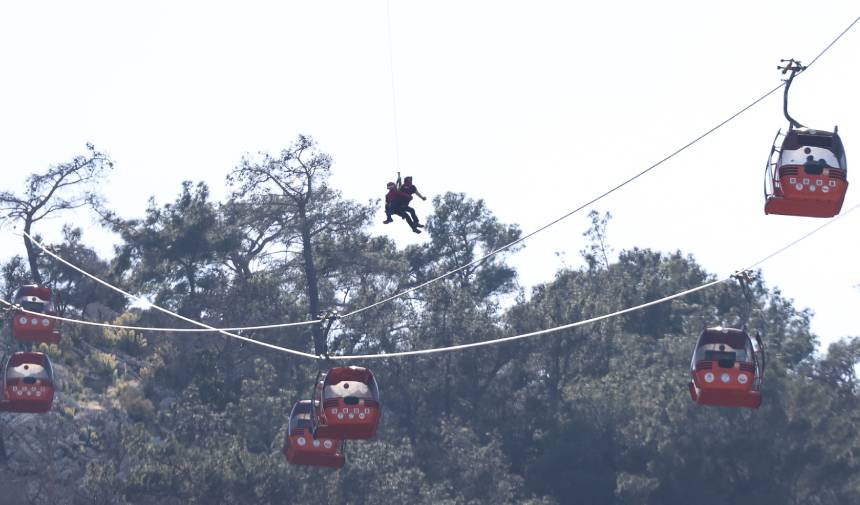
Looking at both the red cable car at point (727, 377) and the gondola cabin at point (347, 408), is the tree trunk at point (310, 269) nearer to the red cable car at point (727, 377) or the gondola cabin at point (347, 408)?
the gondola cabin at point (347, 408)

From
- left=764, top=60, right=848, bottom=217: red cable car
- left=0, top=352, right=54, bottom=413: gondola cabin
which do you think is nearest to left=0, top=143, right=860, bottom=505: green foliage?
left=0, top=352, right=54, bottom=413: gondola cabin

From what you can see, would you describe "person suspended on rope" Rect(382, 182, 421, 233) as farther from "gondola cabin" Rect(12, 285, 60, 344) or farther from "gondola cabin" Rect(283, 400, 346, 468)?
"gondola cabin" Rect(12, 285, 60, 344)

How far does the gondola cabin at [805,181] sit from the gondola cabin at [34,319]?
32.3 metres

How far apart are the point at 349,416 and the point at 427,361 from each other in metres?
39.7

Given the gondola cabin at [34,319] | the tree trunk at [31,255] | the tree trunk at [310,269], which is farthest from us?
the tree trunk at [310,269]

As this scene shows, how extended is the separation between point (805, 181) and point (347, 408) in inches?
418

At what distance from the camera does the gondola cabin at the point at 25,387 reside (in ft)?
149

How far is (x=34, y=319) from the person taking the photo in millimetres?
55625

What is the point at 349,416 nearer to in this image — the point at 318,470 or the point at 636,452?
the point at 318,470

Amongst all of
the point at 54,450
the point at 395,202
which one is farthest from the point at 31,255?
the point at 395,202

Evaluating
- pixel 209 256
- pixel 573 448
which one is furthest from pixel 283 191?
Answer: pixel 573 448

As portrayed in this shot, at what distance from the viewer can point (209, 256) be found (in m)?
77.5

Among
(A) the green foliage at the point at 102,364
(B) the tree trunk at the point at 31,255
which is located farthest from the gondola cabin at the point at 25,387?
(B) the tree trunk at the point at 31,255

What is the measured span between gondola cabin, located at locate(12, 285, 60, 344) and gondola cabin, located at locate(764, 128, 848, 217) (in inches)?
1270
